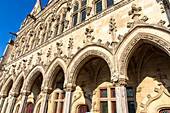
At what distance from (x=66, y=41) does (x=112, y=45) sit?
153 inches

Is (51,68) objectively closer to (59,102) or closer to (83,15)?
(59,102)

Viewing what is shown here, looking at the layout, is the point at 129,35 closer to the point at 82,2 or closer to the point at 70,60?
the point at 70,60

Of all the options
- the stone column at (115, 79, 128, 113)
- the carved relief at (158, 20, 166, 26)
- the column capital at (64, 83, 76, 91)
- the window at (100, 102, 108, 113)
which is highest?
the carved relief at (158, 20, 166, 26)

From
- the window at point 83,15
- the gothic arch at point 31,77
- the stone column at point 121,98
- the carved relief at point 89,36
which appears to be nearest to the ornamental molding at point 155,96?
the stone column at point 121,98

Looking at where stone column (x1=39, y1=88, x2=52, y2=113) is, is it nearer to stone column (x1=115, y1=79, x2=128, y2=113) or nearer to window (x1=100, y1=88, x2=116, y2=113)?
window (x1=100, y1=88, x2=116, y2=113)

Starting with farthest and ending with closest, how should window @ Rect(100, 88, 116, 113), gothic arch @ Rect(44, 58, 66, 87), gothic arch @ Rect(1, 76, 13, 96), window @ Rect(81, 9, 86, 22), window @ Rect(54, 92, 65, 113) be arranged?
1. gothic arch @ Rect(1, 76, 13, 96)
2. window @ Rect(54, 92, 65, 113)
3. window @ Rect(81, 9, 86, 22)
4. gothic arch @ Rect(44, 58, 66, 87)
5. window @ Rect(100, 88, 116, 113)

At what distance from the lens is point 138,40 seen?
16.8 feet

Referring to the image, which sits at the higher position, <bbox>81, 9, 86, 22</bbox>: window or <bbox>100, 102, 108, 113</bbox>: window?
<bbox>81, 9, 86, 22</bbox>: window

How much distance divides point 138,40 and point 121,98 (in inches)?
94.3

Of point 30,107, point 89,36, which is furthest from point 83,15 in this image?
point 30,107

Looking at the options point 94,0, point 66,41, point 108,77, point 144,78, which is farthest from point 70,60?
point 94,0

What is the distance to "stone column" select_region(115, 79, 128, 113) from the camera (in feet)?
14.9

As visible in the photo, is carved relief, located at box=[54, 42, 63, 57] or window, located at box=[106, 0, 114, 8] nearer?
window, located at box=[106, 0, 114, 8]

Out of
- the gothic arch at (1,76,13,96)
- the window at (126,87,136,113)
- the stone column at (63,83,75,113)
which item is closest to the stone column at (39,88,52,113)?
the stone column at (63,83,75,113)
